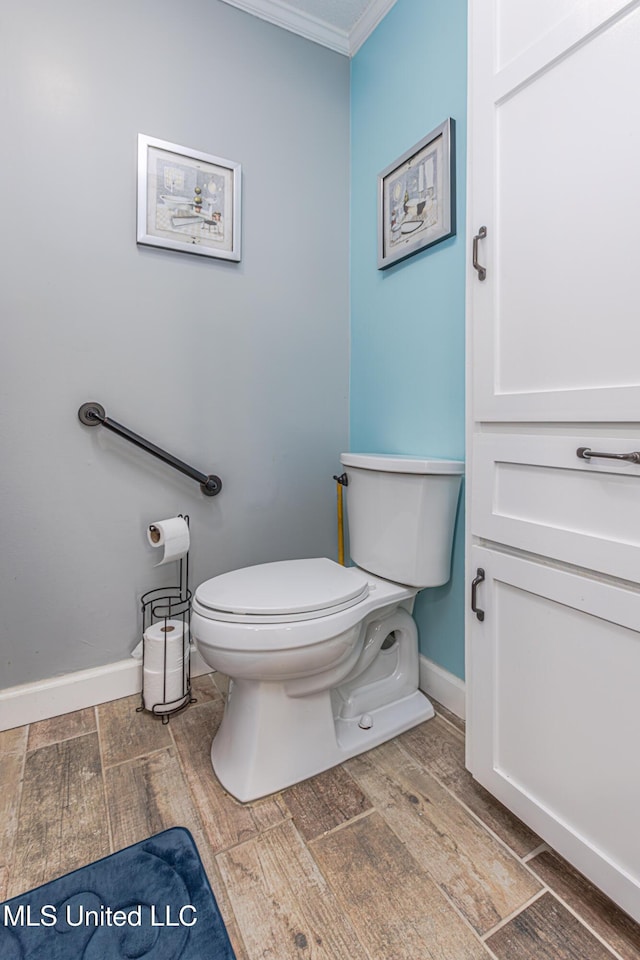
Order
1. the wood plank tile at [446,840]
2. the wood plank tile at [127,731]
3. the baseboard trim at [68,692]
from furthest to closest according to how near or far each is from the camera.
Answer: the baseboard trim at [68,692] → the wood plank tile at [127,731] → the wood plank tile at [446,840]

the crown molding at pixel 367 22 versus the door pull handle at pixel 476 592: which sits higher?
the crown molding at pixel 367 22

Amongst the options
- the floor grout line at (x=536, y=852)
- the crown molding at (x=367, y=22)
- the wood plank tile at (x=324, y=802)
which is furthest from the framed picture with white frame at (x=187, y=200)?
the floor grout line at (x=536, y=852)

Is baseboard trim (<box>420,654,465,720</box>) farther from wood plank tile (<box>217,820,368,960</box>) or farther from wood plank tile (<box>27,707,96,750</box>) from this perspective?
wood plank tile (<box>27,707,96,750</box>)

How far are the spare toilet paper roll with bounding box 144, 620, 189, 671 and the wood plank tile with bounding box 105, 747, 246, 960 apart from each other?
0.24 metres

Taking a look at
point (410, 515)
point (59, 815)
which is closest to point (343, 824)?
point (59, 815)

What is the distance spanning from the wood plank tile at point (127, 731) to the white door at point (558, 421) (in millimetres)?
868

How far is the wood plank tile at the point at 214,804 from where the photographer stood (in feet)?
3.26

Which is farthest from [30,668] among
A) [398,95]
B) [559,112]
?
[398,95]

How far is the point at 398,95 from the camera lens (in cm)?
154

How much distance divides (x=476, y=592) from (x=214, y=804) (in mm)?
780

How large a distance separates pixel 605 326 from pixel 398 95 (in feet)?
4.33

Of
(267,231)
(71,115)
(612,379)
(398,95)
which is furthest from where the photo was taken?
(267,231)

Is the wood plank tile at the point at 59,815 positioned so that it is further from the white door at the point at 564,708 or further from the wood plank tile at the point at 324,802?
the white door at the point at 564,708

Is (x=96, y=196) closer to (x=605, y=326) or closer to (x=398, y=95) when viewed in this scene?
(x=398, y=95)
